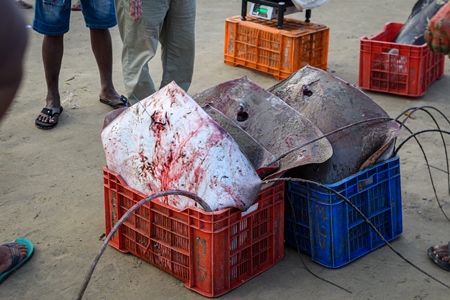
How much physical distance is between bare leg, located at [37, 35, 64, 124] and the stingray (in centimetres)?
201

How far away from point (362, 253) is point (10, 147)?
2490 mm

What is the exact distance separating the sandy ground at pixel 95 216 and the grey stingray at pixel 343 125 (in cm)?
45

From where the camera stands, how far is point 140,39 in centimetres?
465

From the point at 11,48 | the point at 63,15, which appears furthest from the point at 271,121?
the point at 63,15

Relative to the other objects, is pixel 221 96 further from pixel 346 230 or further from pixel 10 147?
pixel 10 147

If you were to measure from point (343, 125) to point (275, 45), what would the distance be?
2681mm

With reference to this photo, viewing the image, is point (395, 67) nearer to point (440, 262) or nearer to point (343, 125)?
point (343, 125)

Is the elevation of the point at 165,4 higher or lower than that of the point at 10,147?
higher

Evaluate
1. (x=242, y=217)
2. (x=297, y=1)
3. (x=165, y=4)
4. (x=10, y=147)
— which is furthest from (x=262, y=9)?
(x=242, y=217)

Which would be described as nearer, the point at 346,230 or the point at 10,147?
the point at 346,230

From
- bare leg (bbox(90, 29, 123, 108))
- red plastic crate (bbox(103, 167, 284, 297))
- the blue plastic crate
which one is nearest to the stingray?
red plastic crate (bbox(103, 167, 284, 297))

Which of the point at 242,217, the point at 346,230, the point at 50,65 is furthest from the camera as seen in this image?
the point at 50,65

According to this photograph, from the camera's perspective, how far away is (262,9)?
613cm

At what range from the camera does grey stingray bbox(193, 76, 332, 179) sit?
10.6ft
